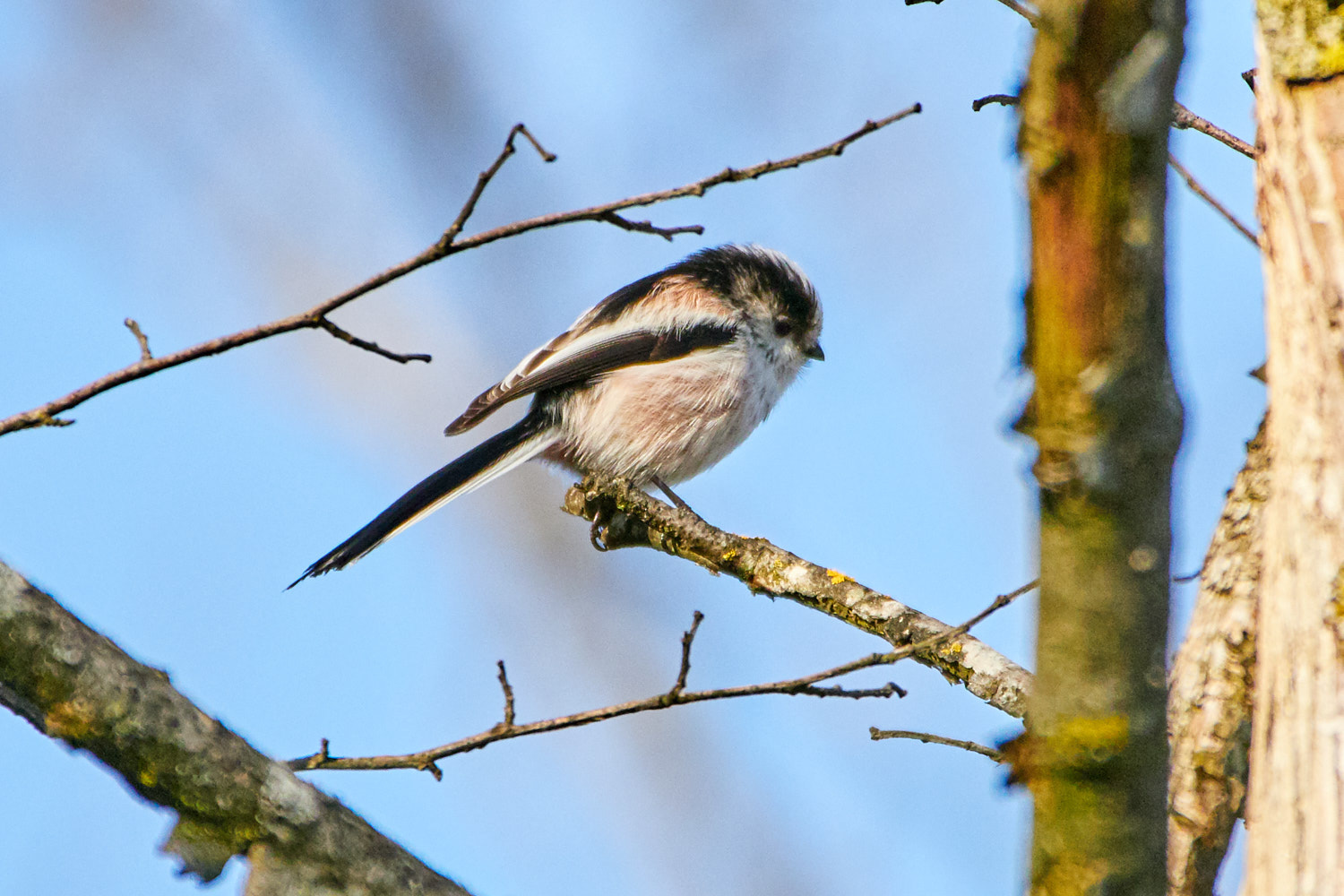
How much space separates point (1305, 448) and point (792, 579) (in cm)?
170

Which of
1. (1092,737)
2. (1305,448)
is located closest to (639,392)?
(1305,448)

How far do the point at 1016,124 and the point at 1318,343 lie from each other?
588mm

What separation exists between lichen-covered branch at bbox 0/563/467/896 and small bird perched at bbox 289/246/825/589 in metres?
2.62

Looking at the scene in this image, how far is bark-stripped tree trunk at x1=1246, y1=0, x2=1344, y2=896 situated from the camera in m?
1.40

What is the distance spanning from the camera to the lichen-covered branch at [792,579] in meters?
2.53

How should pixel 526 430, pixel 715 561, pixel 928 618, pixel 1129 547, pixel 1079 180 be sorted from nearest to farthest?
pixel 1079 180
pixel 1129 547
pixel 928 618
pixel 715 561
pixel 526 430

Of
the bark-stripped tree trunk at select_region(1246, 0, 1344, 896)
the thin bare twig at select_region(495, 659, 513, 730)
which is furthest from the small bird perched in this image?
the bark-stripped tree trunk at select_region(1246, 0, 1344, 896)

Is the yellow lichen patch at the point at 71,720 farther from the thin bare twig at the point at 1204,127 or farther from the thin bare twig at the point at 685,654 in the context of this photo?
the thin bare twig at the point at 1204,127

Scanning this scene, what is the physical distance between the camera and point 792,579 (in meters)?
3.04

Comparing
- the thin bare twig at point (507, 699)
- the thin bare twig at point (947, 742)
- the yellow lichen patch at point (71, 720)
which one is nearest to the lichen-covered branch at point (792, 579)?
the thin bare twig at point (947, 742)

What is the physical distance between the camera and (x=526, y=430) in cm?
493

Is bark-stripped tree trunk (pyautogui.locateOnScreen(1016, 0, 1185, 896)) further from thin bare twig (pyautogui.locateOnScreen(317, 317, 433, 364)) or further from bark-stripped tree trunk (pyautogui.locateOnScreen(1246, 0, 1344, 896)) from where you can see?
thin bare twig (pyautogui.locateOnScreen(317, 317, 433, 364))

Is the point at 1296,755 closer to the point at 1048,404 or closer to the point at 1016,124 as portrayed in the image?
the point at 1048,404

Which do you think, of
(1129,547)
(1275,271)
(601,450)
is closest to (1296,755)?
(1129,547)
